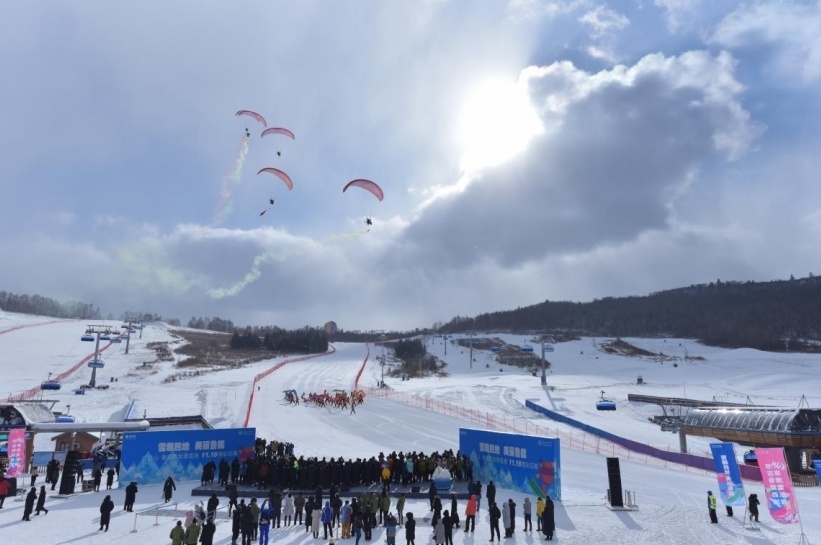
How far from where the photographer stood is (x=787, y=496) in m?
14.6

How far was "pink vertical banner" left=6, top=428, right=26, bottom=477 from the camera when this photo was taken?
782 inches

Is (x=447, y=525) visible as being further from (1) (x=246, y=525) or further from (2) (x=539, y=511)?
(1) (x=246, y=525)

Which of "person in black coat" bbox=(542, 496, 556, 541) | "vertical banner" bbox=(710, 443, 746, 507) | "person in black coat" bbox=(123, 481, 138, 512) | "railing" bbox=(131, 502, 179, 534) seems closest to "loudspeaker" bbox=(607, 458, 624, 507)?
"vertical banner" bbox=(710, 443, 746, 507)

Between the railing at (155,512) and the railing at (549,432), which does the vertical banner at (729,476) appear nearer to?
the railing at (549,432)

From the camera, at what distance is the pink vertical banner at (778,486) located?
571 inches

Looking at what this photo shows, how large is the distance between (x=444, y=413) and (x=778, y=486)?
2608cm

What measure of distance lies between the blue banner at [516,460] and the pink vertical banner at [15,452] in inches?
661

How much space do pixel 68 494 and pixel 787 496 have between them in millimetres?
23442

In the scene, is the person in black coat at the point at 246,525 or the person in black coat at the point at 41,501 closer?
the person in black coat at the point at 246,525

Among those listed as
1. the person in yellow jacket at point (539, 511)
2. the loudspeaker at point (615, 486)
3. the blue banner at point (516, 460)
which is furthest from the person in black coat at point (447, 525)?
the loudspeaker at point (615, 486)

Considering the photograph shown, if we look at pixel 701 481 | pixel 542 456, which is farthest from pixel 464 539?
pixel 701 481

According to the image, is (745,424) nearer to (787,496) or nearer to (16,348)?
(787,496)

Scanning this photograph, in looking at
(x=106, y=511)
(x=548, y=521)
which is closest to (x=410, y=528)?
(x=548, y=521)

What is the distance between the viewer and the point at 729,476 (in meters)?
16.6
